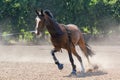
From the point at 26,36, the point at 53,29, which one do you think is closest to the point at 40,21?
the point at 53,29

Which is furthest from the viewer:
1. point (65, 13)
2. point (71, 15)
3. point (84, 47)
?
point (65, 13)

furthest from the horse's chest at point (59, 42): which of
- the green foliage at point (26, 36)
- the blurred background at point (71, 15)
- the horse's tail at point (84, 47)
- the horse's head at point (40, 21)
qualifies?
the blurred background at point (71, 15)

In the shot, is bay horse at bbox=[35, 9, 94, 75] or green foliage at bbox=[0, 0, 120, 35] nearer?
bay horse at bbox=[35, 9, 94, 75]

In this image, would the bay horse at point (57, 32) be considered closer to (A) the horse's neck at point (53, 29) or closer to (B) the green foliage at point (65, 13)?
(A) the horse's neck at point (53, 29)

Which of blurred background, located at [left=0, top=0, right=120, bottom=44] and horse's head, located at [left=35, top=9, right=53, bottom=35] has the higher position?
horse's head, located at [left=35, top=9, right=53, bottom=35]

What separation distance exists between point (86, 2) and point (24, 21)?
465 cm

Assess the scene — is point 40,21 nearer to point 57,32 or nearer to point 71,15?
point 57,32

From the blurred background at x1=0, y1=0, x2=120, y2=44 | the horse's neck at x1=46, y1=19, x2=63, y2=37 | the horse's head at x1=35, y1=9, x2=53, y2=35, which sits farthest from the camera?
the blurred background at x1=0, y1=0, x2=120, y2=44

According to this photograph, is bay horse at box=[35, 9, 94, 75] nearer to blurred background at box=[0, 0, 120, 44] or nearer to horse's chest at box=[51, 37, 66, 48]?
horse's chest at box=[51, 37, 66, 48]

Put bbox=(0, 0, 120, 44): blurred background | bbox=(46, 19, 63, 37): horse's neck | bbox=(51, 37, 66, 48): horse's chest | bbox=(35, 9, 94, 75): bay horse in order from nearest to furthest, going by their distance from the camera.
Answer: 1. bbox=(35, 9, 94, 75): bay horse
2. bbox=(46, 19, 63, 37): horse's neck
3. bbox=(51, 37, 66, 48): horse's chest
4. bbox=(0, 0, 120, 44): blurred background

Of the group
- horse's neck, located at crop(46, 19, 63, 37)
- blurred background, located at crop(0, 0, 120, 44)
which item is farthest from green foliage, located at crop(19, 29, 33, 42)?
horse's neck, located at crop(46, 19, 63, 37)

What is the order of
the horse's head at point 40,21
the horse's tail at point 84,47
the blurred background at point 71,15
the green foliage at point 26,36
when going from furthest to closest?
the blurred background at point 71,15 < the green foliage at point 26,36 < the horse's tail at point 84,47 < the horse's head at point 40,21

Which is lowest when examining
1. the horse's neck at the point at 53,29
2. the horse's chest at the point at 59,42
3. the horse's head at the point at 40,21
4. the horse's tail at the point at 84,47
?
the horse's tail at the point at 84,47

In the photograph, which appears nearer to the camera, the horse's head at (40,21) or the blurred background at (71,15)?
the horse's head at (40,21)
